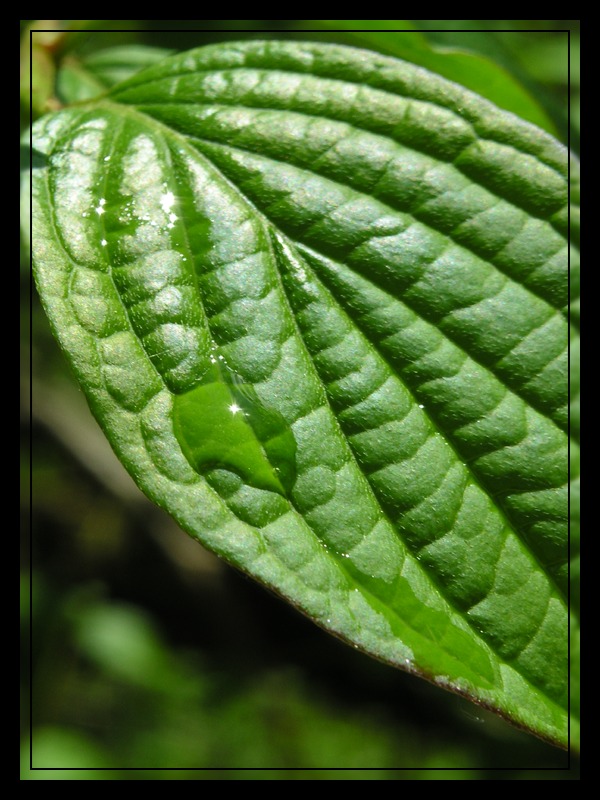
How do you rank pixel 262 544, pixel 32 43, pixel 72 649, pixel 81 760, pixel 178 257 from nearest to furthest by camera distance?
pixel 262 544 < pixel 178 257 < pixel 32 43 < pixel 81 760 < pixel 72 649

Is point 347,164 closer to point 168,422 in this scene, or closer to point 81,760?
point 168,422

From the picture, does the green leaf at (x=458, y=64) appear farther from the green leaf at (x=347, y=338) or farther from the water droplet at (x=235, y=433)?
the water droplet at (x=235, y=433)

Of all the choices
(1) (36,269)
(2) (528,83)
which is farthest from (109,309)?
(2) (528,83)

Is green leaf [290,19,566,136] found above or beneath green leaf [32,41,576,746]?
above

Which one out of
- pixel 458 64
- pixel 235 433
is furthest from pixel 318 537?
pixel 458 64

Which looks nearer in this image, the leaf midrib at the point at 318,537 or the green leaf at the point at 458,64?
the leaf midrib at the point at 318,537

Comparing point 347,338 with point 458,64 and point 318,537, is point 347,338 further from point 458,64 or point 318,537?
point 458,64

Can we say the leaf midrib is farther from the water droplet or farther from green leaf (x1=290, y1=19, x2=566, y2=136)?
green leaf (x1=290, y1=19, x2=566, y2=136)

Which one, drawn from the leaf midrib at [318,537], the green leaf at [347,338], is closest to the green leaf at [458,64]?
the green leaf at [347,338]

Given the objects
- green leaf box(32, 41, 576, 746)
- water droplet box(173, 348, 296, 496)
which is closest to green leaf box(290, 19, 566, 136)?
green leaf box(32, 41, 576, 746)
